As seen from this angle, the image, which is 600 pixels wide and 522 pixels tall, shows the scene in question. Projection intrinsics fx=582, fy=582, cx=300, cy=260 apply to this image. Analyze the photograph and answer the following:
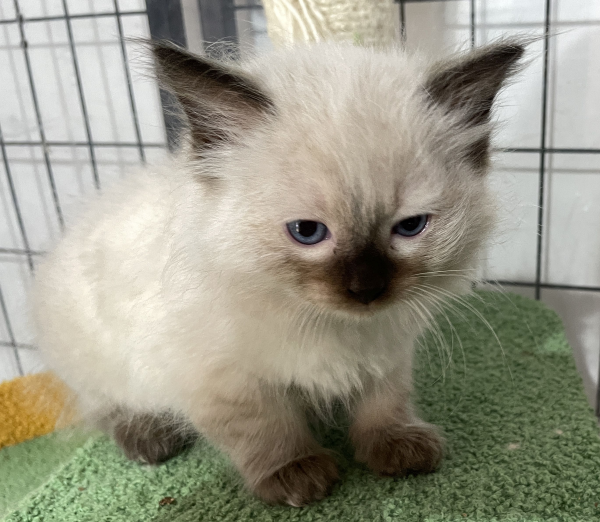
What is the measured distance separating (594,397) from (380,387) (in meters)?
1.12

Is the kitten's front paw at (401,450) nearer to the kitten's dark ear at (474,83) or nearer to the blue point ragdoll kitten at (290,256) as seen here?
the blue point ragdoll kitten at (290,256)

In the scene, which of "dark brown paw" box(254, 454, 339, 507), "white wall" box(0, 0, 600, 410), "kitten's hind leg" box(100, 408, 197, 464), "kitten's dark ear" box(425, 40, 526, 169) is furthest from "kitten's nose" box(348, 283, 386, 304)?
"white wall" box(0, 0, 600, 410)

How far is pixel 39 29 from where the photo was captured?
66.2 inches

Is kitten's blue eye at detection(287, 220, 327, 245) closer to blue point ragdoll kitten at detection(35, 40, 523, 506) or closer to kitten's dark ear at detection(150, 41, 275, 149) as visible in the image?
blue point ragdoll kitten at detection(35, 40, 523, 506)

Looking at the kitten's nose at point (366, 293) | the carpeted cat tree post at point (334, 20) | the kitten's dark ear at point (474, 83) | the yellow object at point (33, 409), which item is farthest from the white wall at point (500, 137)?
the kitten's nose at point (366, 293)

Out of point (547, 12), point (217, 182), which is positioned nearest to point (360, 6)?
point (547, 12)

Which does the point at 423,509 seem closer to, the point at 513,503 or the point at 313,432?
the point at 513,503

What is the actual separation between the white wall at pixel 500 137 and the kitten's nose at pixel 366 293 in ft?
2.80

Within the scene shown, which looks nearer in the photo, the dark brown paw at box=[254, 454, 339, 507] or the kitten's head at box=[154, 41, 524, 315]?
the kitten's head at box=[154, 41, 524, 315]

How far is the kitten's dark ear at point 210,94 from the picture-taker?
771 millimetres

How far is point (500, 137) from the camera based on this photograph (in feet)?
5.02

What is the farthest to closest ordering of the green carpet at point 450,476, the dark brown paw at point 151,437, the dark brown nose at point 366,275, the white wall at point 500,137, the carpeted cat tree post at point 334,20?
the white wall at point 500,137, the carpeted cat tree post at point 334,20, the dark brown paw at point 151,437, the green carpet at point 450,476, the dark brown nose at point 366,275

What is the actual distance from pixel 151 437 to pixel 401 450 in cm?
51

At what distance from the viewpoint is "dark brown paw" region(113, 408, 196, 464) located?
117 centimetres
